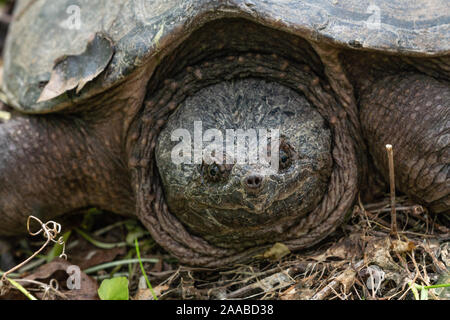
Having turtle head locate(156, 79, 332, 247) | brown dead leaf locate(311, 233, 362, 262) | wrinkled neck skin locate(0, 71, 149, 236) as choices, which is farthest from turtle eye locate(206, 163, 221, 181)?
wrinkled neck skin locate(0, 71, 149, 236)

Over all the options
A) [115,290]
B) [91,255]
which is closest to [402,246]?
[115,290]

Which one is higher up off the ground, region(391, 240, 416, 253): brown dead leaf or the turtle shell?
the turtle shell

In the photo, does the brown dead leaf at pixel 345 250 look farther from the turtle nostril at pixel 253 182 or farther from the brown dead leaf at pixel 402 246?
the turtle nostril at pixel 253 182

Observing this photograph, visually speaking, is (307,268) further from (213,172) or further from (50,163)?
(50,163)

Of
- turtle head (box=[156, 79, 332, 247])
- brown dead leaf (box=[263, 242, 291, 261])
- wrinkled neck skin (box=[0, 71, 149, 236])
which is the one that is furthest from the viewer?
wrinkled neck skin (box=[0, 71, 149, 236])

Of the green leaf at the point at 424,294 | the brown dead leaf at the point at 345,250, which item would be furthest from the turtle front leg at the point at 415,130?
the green leaf at the point at 424,294

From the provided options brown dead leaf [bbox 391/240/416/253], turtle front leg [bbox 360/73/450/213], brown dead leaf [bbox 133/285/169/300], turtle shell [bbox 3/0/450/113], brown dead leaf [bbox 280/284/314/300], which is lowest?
brown dead leaf [bbox 133/285/169/300]

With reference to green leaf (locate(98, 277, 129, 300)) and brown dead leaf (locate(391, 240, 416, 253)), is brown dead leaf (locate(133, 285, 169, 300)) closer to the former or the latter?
green leaf (locate(98, 277, 129, 300))
